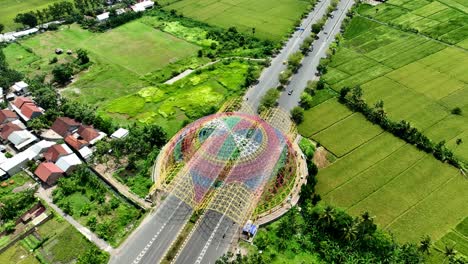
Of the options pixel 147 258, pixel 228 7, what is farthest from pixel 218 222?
pixel 228 7

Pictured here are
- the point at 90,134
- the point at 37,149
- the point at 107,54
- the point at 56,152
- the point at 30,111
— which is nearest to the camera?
the point at 56,152

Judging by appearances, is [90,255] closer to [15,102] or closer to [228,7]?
[15,102]

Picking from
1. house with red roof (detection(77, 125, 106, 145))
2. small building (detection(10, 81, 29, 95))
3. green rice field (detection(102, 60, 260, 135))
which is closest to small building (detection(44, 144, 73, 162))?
house with red roof (detection(77, 125, 106, 145))

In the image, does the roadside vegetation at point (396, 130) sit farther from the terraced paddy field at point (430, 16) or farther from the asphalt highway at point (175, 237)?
the asphalt highway at point (175, 237)

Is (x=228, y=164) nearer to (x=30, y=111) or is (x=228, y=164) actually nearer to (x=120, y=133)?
(x=120, y=133)

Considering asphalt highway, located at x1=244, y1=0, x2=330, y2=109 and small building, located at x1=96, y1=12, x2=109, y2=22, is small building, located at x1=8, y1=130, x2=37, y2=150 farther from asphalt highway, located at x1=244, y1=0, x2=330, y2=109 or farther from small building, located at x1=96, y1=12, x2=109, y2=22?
small building, located at x1=96, y1=12, x2=109, y2=22

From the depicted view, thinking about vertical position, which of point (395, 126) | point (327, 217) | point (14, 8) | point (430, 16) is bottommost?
point (327, 217)

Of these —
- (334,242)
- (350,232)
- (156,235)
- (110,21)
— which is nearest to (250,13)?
(110,21)
